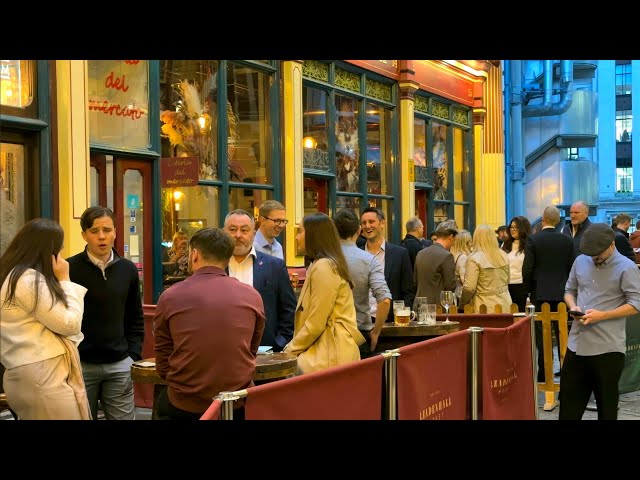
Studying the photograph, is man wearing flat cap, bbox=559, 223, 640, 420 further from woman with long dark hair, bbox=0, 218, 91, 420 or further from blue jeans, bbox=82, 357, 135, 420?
woman with long dark hair, bbox=0, 218, 91, 420

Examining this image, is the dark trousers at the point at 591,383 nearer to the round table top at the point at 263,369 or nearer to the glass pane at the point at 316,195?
the round table top at the point at 263,369

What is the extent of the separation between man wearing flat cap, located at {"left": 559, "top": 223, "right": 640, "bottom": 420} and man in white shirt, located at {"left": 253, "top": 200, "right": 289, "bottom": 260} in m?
2.49

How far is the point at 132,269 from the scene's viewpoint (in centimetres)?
604

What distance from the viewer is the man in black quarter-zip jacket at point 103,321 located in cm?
577

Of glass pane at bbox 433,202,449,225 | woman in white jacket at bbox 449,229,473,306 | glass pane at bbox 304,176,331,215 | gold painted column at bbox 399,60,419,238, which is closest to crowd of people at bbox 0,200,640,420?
woman in white jacket at bbox 449,229,473,306

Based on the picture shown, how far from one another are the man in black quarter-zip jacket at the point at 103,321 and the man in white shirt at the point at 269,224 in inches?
67.6

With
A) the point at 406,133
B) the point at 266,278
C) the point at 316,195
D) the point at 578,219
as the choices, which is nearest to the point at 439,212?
Result: the point at 406,133

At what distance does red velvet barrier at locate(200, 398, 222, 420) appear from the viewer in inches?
141

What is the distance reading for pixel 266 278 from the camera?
650 centimetres

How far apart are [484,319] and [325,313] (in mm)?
3131

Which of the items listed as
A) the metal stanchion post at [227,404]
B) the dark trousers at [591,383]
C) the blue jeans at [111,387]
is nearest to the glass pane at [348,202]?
the dark trousers at [591,383]
